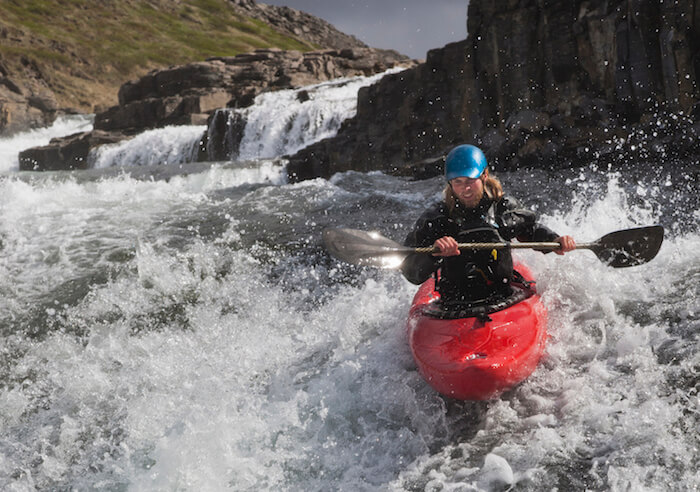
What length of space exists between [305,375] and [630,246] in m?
2.70

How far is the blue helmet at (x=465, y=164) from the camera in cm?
362

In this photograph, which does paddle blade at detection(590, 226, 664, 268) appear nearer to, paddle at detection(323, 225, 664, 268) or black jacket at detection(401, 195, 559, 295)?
paddle at detection(323, 225, 664, 268)

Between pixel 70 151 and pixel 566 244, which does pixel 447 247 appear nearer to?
pixel 566 244

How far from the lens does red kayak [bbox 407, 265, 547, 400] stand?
338 cm

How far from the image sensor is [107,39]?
2653 inches

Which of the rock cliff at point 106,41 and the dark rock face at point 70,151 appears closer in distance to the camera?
the dark rock face at point 70,151

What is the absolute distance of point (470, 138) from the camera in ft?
49.3

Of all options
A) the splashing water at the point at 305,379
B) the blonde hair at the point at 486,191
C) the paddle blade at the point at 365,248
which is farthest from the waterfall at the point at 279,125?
the blonde hair at the point at 486,191

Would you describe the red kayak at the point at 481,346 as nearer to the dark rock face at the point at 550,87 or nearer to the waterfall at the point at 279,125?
the dark rock face at the point at 550,87

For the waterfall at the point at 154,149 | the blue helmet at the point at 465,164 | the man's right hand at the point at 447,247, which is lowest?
the man's right hand at the point at 447,247

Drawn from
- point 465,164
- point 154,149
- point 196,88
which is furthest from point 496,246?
point 196,88

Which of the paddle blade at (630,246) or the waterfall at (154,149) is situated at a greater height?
the waterfall at (154,149)

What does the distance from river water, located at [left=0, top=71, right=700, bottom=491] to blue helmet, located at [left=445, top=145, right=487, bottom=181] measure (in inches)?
56.5

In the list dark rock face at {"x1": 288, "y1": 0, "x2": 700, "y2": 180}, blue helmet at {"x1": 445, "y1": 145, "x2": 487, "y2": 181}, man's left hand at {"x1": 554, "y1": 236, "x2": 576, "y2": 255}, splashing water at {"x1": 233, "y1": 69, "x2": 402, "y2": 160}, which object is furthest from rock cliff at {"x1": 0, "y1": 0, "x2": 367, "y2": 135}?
man's left hand at {"x1": 554, "y1": 236, "x2": 576, "y2": 255}
